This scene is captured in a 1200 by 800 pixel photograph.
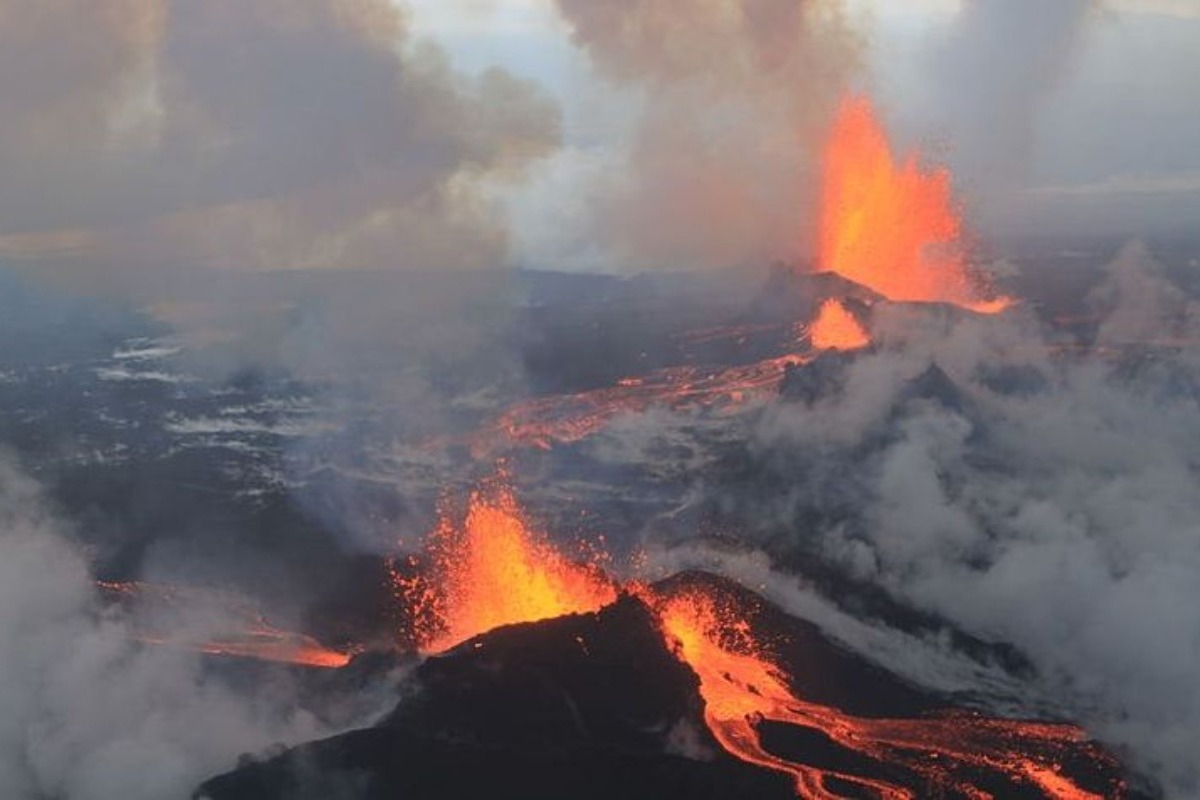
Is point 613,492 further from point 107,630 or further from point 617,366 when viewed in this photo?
point 617,366

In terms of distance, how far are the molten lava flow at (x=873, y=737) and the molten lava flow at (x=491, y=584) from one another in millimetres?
7505

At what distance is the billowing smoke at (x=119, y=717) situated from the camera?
1901 inches

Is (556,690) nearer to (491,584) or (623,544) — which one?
(491,584)

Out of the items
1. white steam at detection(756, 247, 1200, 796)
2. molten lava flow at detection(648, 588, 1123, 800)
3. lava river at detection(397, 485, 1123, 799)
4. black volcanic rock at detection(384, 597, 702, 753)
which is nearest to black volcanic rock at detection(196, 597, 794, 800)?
black volcanic rock at detection(384, 597, 702, 753)

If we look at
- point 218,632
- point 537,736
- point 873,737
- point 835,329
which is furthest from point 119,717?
point 835,329

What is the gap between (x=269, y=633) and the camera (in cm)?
6244

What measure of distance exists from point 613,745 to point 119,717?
23407mm

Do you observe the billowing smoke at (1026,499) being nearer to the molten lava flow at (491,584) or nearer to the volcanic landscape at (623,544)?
the volcanic landscape at (623,544)

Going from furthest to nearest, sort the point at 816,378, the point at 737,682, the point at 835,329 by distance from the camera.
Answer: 1. the point at 835,329
2. the point at 816,378
3. the point at 737,682

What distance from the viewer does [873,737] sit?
52500 millimetres

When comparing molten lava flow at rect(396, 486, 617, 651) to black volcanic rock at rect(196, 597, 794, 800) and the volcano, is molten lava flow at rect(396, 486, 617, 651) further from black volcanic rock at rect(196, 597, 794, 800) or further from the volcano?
the volcano

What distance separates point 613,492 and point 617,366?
173 feet

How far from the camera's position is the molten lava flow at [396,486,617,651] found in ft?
209

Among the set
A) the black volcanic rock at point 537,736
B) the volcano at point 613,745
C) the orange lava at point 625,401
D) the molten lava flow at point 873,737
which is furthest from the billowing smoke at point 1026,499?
the black volcanic rock at point 537,736
